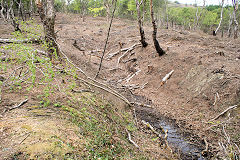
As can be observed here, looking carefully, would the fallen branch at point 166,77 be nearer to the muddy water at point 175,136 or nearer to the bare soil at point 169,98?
the bare soil at point 169,98

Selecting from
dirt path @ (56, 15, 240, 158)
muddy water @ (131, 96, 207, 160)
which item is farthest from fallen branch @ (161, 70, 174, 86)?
muddy water @ (131, 96, 207, 160)

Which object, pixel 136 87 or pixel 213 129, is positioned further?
pixel 136 87

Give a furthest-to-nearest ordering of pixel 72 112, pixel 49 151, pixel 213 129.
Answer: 1. pixel 213 129
2. pixel 72 112
3. pixel 49 151

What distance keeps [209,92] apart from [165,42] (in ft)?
27.0

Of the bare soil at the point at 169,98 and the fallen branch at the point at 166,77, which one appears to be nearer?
the bare soil at the point at 169,98

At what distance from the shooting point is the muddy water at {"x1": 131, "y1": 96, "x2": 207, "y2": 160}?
542cm

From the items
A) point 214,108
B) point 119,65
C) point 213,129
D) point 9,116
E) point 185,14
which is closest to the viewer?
point 9,116

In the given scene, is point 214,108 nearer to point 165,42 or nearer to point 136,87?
point 136,87

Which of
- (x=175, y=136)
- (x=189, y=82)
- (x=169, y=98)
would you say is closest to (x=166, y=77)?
(x=189, y=82)

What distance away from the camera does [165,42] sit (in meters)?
14.7

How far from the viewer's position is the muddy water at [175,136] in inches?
213

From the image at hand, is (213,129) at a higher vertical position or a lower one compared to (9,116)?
lower

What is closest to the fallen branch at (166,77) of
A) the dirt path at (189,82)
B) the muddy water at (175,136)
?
the dirt path at (189,82)

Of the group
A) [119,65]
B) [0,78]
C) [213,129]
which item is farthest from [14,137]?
[119,65]
